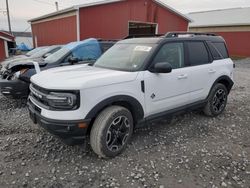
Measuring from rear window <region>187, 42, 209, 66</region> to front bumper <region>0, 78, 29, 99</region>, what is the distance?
12.8 ft

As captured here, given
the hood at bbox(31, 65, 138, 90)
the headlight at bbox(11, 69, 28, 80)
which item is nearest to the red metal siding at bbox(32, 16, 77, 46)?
the headlight at bbox(11, 69, 28, 80)

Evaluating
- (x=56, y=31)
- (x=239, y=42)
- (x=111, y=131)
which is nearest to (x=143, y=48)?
(x=111, y=131)

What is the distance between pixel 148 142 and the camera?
3.87 meters

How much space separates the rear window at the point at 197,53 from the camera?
14.1 feet

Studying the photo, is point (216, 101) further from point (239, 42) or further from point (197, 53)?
point (239, 42)

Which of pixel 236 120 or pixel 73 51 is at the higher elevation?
pixel 73 51

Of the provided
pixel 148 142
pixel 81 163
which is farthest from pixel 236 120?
pixel 81 163

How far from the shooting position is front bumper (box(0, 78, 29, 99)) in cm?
535

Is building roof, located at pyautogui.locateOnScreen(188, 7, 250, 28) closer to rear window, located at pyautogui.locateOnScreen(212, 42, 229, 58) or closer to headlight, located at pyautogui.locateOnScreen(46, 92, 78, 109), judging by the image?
rear window, located at pyautogui.locateOnScreen(212, 42, 229, 58)

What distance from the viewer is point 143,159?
3.35 m

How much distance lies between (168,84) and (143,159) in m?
1.34

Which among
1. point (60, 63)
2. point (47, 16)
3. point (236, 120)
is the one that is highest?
point (47, 16)

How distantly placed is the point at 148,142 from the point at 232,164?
135cm

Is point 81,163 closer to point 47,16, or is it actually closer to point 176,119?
point 176,119
